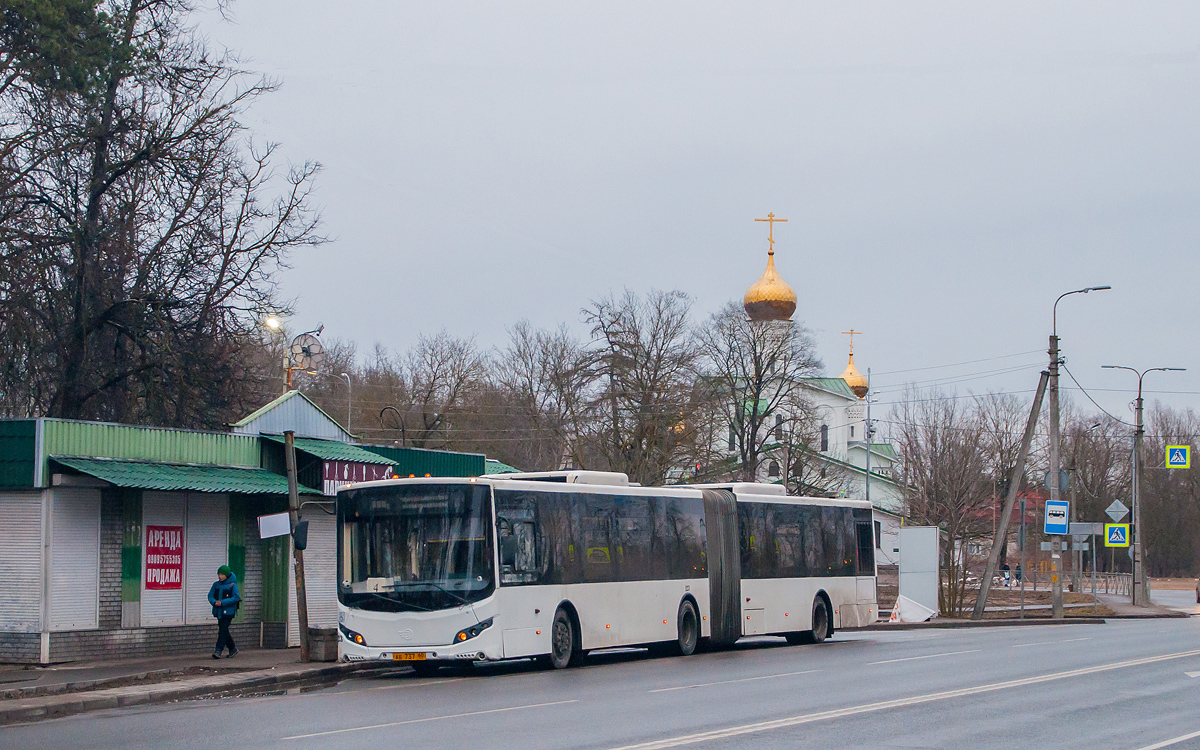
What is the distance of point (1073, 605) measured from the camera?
2041 inches

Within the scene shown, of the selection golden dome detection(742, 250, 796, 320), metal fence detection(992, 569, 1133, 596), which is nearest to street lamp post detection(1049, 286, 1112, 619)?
metal fence detection(992, 569, 1133, 596)

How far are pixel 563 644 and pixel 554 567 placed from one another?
4.08 ft

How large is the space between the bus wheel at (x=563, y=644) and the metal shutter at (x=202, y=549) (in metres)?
6.19

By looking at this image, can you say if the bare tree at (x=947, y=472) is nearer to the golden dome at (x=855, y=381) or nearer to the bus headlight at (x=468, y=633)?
the golden dome at (x=855, y=381)

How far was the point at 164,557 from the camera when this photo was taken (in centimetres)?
2175

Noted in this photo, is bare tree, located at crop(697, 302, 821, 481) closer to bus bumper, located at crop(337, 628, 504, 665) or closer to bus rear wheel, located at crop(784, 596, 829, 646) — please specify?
bus rear wheel, located at crop(784, 596, 829, 646)

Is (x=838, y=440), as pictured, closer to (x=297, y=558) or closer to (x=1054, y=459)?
(x=1054, y=459)

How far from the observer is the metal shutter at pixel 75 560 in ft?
64.4

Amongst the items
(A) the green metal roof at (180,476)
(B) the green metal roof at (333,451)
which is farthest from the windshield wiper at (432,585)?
(B) the green metal roof at (333,451)

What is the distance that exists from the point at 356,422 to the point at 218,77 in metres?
43.9

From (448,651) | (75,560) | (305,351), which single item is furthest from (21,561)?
(305,351)

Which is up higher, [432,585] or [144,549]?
[144,549]

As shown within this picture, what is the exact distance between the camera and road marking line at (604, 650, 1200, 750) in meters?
11.0

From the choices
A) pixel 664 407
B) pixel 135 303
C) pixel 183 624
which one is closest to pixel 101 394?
pixel 135 303
